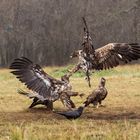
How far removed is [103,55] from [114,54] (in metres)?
0.27

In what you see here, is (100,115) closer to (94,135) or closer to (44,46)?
(94,135)

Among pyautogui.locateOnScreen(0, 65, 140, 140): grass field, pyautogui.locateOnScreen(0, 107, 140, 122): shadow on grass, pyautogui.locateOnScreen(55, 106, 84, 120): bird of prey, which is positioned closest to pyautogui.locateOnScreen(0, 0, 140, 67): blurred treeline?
pyautogui.locateOnScreen(0, 65, 140, 140): grass field

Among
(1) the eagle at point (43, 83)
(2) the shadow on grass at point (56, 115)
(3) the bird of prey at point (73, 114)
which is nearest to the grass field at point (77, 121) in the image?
(2) the shadow on grass at point (56, 115)

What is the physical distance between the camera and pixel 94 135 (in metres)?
8.72

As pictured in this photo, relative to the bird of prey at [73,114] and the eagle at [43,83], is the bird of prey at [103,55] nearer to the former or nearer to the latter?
the eagle at [43,83]

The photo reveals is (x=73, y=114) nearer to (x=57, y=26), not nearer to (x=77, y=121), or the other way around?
(x=77, y=121)

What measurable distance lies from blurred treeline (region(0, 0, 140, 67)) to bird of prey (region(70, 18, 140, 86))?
65.7ft

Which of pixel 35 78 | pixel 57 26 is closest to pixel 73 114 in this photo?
pixel 35 78

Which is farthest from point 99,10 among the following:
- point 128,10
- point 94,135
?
point 94,135

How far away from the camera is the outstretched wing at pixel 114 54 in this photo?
40.2 feet

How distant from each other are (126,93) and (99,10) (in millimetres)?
16959

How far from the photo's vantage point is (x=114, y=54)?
12.4 meters

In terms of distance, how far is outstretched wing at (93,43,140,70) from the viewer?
40.2 feet

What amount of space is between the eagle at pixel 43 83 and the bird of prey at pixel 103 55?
1.53ft
